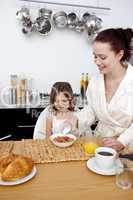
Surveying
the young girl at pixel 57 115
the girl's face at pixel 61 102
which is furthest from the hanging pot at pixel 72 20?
→ the girl's face at pixel 61 102

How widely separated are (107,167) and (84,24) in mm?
1814

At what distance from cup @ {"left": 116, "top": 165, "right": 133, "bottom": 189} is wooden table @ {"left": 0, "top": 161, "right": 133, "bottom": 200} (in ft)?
0.07

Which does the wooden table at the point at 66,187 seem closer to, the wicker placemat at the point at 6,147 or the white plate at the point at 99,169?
the white plate at the point at 99,169

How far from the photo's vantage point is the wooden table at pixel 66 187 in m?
0.84

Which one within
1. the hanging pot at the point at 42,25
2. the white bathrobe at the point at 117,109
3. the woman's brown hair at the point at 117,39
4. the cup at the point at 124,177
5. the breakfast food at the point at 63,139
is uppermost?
the hanging pot at the point at 42,25

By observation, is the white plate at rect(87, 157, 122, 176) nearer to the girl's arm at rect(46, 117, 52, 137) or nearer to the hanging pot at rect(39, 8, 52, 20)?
the girl's arm at rect(46, 117, 52, 137)

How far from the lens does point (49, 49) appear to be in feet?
8.30

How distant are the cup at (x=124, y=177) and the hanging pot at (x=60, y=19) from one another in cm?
178

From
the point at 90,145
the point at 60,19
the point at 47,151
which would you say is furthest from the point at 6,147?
the point at 60,19

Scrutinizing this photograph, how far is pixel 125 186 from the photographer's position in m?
0.91

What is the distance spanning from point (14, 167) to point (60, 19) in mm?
1829

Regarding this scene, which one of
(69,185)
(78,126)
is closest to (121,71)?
(78,126)

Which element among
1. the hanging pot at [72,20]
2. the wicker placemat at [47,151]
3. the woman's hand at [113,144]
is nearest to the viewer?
the wicker placemat at [47,151]

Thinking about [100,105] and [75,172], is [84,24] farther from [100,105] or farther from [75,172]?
[75,172]
